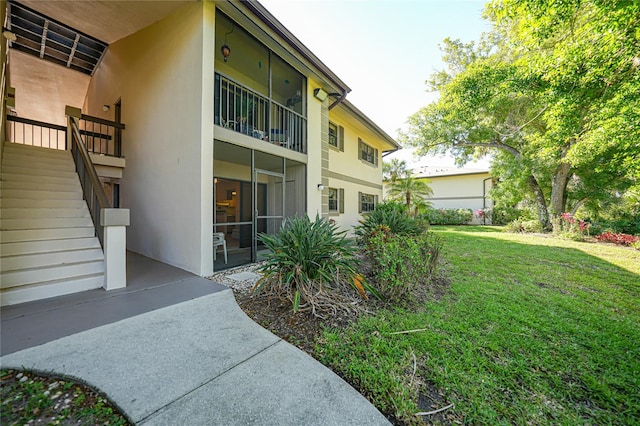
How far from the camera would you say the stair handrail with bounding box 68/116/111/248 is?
436cm

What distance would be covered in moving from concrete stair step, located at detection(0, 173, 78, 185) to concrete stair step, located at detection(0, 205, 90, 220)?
1.12 m

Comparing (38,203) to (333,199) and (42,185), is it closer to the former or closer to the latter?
(42,185)

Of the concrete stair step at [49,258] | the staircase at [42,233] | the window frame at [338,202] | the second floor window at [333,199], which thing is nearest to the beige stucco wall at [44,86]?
the staircase at [42,233]

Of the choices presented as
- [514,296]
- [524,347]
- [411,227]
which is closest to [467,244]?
[411,227]

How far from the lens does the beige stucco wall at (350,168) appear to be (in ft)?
35.0

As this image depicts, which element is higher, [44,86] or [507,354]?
[44,86]

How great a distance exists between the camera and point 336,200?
11.0m

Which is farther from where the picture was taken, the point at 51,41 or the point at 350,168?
the point at 350,168

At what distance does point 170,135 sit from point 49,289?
3.77 metres

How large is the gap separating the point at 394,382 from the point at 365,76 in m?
10.4

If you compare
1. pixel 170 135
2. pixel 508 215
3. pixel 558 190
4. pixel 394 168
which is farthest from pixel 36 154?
pixel 508 215

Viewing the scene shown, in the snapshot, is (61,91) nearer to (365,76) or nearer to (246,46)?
(246,46)

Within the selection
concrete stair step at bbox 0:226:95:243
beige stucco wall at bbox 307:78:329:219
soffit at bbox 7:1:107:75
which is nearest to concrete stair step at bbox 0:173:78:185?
concrete stair step at bbox 0:226:95:243

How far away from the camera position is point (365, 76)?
969cm
